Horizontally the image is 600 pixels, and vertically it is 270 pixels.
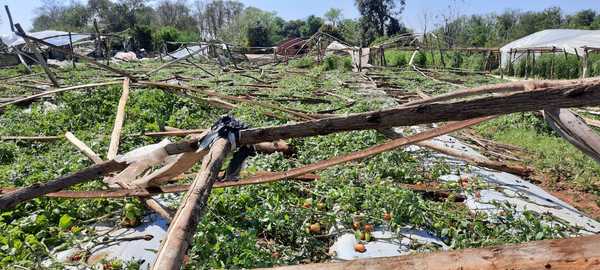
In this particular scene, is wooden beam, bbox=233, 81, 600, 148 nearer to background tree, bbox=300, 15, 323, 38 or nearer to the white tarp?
the white tarp

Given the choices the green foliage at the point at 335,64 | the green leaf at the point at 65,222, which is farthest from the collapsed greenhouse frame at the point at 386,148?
the green foliage at the point at 335,64

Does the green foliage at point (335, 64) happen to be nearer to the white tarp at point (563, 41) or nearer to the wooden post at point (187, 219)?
the white tarp at point (563, 41)

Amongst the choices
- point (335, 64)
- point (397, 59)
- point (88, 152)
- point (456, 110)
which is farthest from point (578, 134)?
point (397, 59)

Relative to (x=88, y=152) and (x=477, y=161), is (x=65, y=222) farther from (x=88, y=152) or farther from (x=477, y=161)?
(x=477, y=161)

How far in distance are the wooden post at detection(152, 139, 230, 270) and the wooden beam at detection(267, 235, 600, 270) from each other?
1.40ft

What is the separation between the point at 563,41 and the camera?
914 inches

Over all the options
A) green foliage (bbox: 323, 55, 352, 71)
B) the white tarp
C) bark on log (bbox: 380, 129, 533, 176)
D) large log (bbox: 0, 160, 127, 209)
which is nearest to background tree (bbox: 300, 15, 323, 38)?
the white tarp

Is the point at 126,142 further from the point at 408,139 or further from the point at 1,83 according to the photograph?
the point at 1,83

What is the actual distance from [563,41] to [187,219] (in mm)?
26476

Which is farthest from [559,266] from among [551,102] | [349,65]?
[349,65]

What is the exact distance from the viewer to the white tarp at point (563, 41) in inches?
840

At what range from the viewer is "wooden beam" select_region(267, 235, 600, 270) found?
1494mm

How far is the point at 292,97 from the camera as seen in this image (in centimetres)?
1059

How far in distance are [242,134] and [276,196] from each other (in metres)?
1.59
